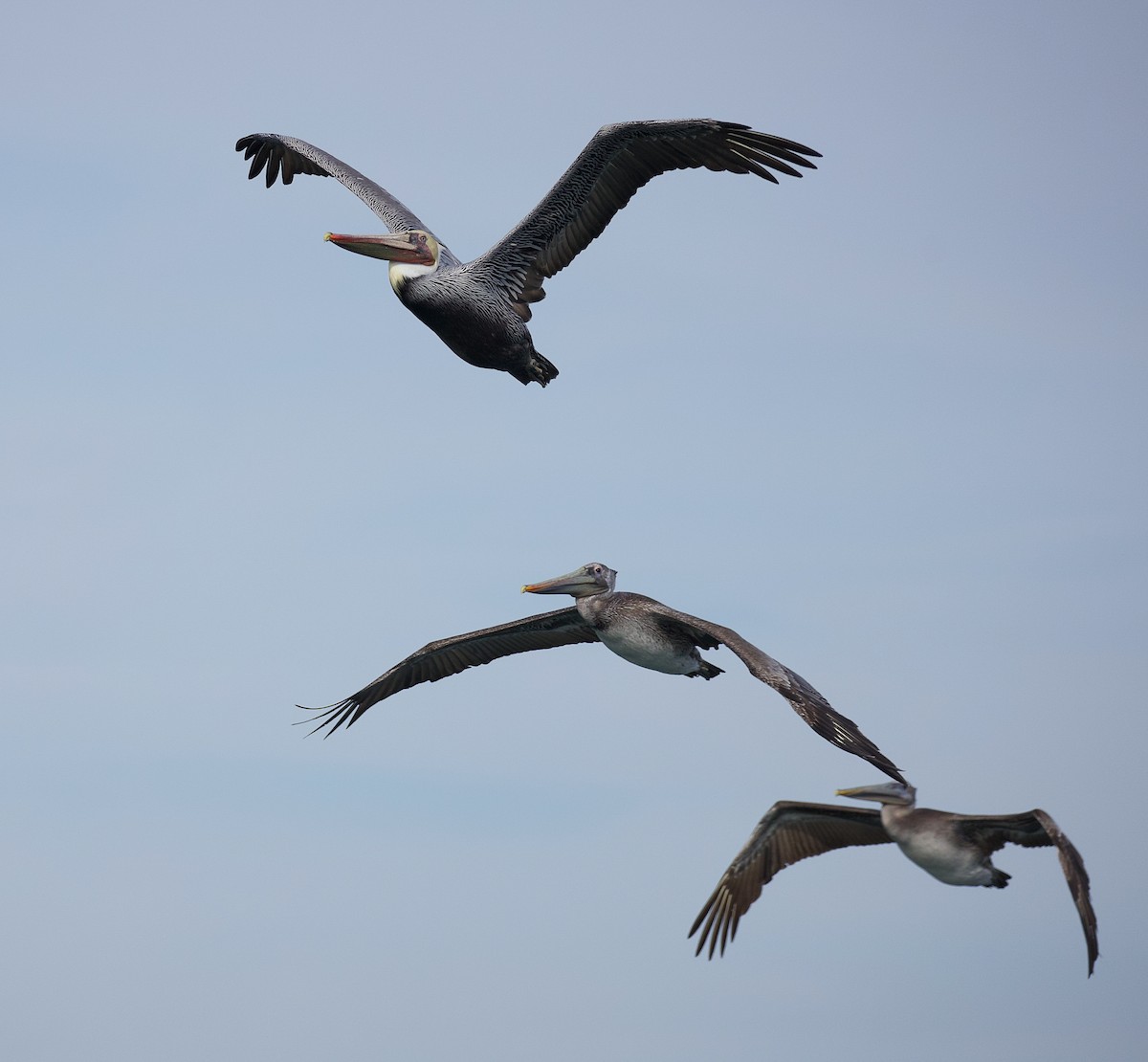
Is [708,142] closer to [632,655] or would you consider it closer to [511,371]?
[511,371]

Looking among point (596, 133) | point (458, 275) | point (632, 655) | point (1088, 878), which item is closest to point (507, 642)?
point (632, 655)

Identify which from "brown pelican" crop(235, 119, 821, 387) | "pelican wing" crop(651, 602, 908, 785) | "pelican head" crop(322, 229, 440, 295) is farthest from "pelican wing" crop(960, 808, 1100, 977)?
"pelican head" crop(322, 229, 440, 295)

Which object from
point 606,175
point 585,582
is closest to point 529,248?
point 606,175

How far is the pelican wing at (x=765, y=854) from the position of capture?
13992mm

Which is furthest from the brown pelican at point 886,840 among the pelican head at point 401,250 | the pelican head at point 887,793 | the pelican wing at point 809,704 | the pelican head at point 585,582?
the pelican head at point 401,250

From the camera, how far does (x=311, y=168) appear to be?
20.8 m

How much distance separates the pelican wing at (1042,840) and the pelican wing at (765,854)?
116 cm

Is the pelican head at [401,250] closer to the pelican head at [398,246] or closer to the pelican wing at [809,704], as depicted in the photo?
the pelican head at [398,246]

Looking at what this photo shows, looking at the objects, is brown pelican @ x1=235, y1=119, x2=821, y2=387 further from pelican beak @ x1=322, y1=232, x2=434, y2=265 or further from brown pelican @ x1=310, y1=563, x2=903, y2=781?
brown pelican @ x1=310, y1=563, x2=903, y2=781

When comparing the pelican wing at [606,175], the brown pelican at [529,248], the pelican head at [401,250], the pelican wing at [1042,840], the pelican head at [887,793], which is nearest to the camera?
the pelican wing at [1042,840]

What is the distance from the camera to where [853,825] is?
13883 millimetres

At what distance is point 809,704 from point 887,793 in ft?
5.17

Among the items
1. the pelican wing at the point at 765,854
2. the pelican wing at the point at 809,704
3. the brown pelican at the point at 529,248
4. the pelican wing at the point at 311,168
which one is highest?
the pelican wing at the point at 311,168

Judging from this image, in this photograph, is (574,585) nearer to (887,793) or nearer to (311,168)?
(887,793)
